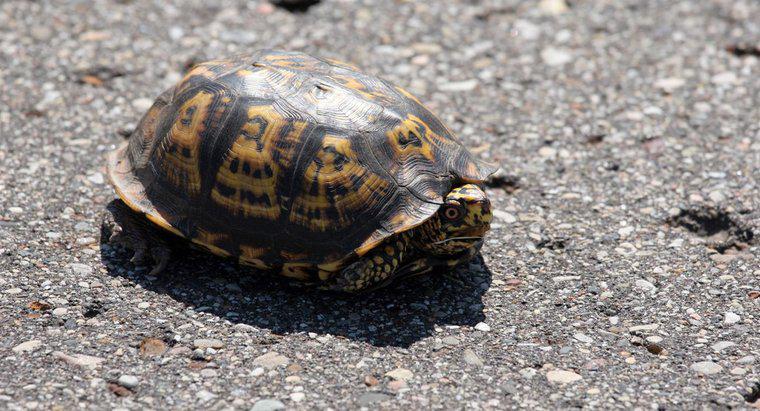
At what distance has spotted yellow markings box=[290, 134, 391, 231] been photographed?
154 inches

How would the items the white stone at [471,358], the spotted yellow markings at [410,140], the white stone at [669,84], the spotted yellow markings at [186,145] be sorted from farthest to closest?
1. the white stone at [669,84]
2. the spotted yellow markings at [186,145]
3. the spotted yellow markings at [410,140]
4. the white stone at [471,358]

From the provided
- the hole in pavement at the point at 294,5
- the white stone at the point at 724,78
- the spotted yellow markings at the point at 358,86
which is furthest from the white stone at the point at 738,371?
the hole in pavement at the point at 294,5

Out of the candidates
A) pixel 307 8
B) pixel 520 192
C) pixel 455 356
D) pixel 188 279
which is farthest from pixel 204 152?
pixel 307 8

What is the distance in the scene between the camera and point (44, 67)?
6008 mm

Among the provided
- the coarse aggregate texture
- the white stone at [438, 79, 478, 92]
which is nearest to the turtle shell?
the coarse aggregate texture

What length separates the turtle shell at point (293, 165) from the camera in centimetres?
392

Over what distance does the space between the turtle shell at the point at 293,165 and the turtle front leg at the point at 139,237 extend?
156 mm

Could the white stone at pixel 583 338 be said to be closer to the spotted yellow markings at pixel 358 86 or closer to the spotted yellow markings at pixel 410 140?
the spotted yellow markings at pixel 410 140

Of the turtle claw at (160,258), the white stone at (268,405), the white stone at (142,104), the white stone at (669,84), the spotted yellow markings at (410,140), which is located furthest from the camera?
the white stone at (669,84)

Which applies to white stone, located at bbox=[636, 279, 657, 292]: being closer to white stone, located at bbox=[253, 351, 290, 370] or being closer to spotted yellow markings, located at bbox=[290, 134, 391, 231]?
spotted yellow markings, located at bbox=[290, 134, 391, 231]

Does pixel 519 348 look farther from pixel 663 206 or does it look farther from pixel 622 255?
pixel 663 206

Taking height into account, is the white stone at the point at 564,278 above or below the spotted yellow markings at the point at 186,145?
below

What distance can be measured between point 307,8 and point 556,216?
3.06m

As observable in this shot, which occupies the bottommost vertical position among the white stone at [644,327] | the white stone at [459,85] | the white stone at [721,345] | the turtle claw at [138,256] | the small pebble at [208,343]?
the small pebble at [208,343]
